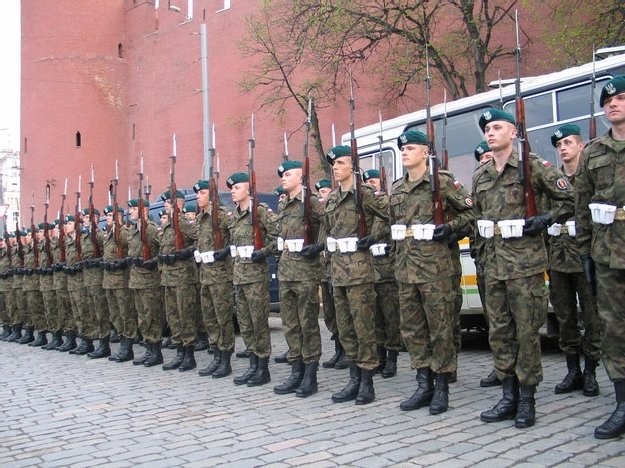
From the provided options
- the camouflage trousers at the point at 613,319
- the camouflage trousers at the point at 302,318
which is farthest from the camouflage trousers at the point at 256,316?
the camouflage trousers at the point at 613,319

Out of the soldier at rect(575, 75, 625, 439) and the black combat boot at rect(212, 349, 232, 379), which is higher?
the soldier at rect(575, 75, 625, 439)

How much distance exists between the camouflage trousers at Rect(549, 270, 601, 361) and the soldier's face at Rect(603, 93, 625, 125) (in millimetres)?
1584

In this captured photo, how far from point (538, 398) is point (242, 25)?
2257 centimetres

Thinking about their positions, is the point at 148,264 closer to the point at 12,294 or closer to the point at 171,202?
the point at 171,202

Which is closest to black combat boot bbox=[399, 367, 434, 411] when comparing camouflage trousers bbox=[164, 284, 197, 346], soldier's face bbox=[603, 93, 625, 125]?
soldier's face bbox=[603, 93, 625, 125]

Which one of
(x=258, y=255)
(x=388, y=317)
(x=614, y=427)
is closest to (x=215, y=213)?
(x=258, y=255)

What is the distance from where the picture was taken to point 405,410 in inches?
Result: 208

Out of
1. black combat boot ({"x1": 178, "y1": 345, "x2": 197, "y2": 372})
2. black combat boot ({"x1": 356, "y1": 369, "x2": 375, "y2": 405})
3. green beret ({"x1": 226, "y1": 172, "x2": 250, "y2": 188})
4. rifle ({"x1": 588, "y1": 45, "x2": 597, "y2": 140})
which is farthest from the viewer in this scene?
black combat boot ({"x1": 178, "y1": 345, "x2": 197, "y2": 372})

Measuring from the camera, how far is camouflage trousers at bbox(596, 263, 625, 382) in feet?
14.4

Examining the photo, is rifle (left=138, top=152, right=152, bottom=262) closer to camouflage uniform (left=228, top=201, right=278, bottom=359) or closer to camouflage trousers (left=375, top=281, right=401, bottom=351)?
camouflage uniform (left=228, top=201, right=278, bottom=359)

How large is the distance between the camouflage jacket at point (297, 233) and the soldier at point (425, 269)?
1.02 meters

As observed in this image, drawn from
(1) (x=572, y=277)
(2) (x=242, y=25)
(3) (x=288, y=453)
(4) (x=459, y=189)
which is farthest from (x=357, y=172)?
(2) (x=242, y=25)

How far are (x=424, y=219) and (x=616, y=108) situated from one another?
5.24 ft

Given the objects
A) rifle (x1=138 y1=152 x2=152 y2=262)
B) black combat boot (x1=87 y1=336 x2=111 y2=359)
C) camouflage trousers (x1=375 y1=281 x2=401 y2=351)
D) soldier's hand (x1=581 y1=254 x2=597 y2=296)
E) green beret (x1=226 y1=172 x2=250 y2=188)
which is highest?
green beret (x1=226 y1=172 x2=250 y2=188)
